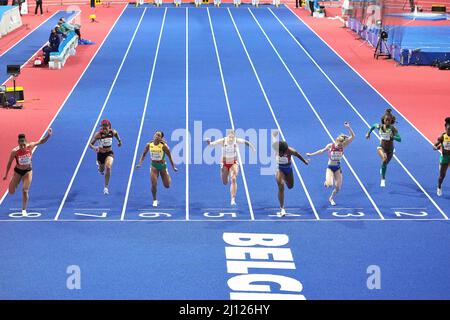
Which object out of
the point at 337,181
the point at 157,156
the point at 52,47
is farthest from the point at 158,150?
the point at 52,47

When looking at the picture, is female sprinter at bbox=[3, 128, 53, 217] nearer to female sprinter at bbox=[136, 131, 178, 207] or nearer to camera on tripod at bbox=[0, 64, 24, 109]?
female sprinter at bbox=[136, 131, 178, 207]

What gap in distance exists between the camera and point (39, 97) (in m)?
30.0

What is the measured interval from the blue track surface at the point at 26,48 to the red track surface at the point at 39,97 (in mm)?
A: 605

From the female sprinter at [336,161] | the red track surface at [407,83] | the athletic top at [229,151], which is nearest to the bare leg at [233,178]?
the athletic top at [229,151]

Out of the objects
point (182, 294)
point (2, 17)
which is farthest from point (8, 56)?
point (182, 294)

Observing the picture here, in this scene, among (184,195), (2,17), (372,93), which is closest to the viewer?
(184,195)

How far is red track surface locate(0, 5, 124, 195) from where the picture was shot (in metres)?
24.9

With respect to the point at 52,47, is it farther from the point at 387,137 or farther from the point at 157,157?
the point at 387,137

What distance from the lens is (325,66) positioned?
1410 inches

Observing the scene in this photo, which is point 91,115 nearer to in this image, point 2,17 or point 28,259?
point 28,259

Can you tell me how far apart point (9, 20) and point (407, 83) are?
2038 centimetres

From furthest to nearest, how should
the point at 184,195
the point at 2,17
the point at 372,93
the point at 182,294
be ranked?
the point at 2,17 < the point at 372,93 < the point at 184,195 < the point at 182,294

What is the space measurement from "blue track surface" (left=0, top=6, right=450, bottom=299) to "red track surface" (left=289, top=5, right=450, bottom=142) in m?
0.70

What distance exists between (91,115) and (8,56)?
11533 mm
